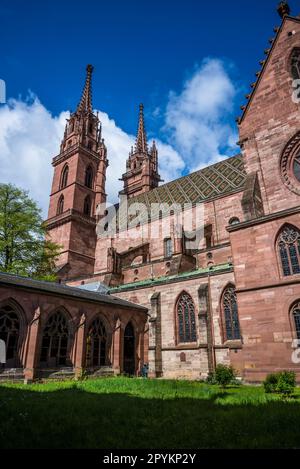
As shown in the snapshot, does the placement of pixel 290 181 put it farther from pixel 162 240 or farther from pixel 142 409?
pixel 162 240

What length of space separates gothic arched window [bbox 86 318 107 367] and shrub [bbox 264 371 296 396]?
11697mm

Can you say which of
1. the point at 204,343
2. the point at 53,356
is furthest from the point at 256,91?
the point at 53,356

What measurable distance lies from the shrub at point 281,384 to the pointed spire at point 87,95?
169 ft

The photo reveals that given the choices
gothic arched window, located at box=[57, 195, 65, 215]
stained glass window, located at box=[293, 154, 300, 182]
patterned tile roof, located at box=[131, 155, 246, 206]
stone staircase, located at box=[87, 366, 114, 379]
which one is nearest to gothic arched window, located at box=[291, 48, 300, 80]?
stained glass window, located at box=[293, 154, 300, 182]

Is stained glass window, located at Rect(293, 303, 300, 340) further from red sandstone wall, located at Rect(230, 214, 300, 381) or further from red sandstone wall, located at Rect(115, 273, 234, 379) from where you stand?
red sandstone wall, located at Rect(115, 273, 234, 379)

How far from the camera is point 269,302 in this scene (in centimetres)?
1395

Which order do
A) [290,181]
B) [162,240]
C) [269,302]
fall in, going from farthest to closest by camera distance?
[162,240]
[290,181]
[269,302]

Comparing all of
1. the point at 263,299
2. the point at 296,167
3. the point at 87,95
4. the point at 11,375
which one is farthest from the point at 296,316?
the point at 87,95

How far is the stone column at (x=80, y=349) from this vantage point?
58.7 feet

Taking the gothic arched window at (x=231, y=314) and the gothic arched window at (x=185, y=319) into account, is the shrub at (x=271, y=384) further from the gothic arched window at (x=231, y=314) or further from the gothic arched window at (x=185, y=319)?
the gothic arched window at (x=185, y=319)

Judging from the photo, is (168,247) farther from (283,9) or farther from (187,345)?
(283,9)

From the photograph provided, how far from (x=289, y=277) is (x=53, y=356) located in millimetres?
13369

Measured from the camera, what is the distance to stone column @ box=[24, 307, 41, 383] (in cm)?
1563

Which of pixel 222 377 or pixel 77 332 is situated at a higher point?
pixel 77 332
